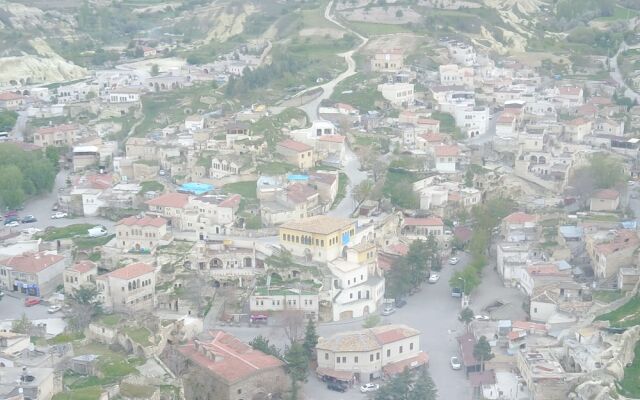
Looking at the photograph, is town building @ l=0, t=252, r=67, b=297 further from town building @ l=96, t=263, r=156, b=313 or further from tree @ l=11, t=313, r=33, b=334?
tree @ l=11, t=313, r=33, b=334

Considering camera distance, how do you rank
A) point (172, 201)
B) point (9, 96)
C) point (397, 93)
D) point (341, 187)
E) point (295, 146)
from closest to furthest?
point (172, 201) → point (341, 187) → point (295, 146) → point (397, 93) → point (9, 96)

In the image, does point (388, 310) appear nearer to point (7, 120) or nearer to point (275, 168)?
point (275, 168)

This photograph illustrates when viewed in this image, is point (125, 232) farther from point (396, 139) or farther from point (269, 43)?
point (269, 43)

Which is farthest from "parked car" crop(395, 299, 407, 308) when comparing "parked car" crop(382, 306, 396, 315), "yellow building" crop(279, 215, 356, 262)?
"yellow building" crop(279, 215, 356, 262)

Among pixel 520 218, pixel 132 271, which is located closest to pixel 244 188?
pixel 132 271

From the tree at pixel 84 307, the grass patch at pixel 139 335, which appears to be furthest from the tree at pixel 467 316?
the tree at pixel 84 307
